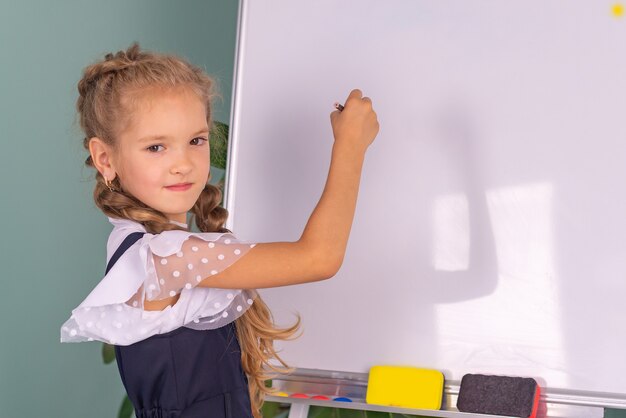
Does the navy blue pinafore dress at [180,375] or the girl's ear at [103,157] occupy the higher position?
the girl's ear at [103,157]

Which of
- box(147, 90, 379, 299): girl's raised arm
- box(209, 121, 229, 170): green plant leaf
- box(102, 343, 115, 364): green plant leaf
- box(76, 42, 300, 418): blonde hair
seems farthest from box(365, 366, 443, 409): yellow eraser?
box(102, 343, 115, 364): green plant leaf

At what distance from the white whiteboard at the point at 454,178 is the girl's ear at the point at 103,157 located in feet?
1.48

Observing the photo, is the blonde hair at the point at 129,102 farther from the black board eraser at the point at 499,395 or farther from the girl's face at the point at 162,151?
the black board eraser at the point at 499,395

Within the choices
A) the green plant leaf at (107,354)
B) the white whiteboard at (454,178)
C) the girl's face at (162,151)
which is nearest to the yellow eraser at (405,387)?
the white whiteboard at (454,178)

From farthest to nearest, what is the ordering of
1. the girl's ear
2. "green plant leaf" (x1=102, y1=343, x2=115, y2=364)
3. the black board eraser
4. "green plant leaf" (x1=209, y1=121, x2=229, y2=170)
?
"green plant leaf" (x1=102, y1=343, x2=115, y2=364)
"green plant leaf" (x1=209, y1=121, x2=229, y2=170)
the black board eraser
the girl's ear

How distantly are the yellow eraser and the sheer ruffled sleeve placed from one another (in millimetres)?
452

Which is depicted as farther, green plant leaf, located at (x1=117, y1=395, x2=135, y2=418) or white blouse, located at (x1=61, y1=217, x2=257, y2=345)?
green plant leaf, located at (x1=117, y1=395, x2=135, y2=418)

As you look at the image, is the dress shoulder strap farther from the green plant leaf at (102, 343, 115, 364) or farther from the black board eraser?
the green plant leaf at (102, 343, 115, 364)

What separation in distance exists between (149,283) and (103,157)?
226mm

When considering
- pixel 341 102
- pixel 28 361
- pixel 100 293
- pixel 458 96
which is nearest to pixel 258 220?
pixel 341 102

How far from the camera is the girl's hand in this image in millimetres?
1374

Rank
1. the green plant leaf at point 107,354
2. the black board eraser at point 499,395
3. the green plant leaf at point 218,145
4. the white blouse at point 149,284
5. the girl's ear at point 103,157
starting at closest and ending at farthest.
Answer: the white blouse at point 149,284, the girl's ear at point 103,157, the black board eraser at point 499,395, the green plant leaf at point 218,145, the green plant leaf at point 107,354

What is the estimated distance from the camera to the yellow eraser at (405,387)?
151cm

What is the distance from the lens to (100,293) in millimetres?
1179
